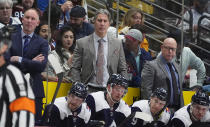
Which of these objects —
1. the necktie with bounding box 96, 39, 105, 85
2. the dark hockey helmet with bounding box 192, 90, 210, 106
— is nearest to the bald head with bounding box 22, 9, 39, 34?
the necktie with bounding box 96, 39, 105, 85

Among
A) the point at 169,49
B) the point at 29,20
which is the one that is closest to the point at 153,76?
the point at 169,49

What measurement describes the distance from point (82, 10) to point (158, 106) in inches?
65.6

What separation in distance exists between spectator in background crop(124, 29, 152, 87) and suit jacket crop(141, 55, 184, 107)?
0.17 metres

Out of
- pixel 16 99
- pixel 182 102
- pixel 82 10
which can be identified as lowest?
pixel 182 102

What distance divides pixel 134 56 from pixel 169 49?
0.48 m

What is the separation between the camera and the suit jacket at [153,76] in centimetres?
761

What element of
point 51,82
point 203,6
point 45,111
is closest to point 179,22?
point 203,6

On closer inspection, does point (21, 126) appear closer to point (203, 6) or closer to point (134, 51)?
point (134, 51)

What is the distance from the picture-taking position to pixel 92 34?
7316 mm

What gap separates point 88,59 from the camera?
7203 mm

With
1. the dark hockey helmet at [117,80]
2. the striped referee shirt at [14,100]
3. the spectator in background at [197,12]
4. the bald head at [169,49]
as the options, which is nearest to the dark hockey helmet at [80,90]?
the dark hockey helmet at [117,80]

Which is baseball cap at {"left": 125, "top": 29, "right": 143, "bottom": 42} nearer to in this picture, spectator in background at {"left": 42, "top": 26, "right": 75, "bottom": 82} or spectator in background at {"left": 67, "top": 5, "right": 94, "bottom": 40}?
spectator in background at {"left": 67, "top": 5, "right": 94, "bottom": 40}

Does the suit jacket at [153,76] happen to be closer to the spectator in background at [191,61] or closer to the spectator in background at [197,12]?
the spectator in background at [191,61]

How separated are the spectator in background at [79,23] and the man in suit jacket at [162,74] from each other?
95cm
